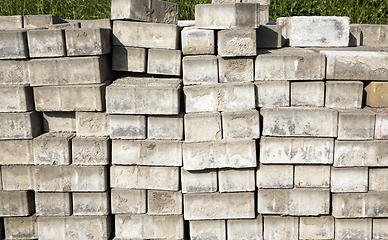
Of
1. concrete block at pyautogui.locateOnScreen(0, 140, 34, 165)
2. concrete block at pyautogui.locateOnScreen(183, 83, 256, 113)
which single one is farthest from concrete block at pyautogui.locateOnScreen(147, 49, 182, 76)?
concrete block at pyautogui.locateOnScreen(0, 140, 34, 165)

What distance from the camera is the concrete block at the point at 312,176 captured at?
14.0 feet

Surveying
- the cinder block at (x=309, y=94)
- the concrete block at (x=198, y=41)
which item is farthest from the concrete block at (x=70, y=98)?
the cinder block at (x=309, y=94)

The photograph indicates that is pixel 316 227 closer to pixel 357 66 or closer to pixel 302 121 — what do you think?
pixel 302 121

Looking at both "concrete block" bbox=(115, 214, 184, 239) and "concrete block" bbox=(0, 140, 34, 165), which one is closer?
"concrete block" bbox=(0, 140, 34, 165)

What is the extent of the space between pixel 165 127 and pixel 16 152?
1786mm

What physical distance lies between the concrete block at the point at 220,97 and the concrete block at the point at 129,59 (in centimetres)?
73

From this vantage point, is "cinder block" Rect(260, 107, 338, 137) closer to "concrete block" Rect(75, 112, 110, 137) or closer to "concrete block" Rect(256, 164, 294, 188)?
"concrete block" Rect(256, 164, 294, 188)

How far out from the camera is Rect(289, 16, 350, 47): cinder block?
16.9 feet

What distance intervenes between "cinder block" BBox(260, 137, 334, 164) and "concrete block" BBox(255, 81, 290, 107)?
436 millimetres

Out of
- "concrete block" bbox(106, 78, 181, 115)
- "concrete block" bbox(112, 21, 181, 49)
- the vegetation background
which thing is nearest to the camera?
"concrete block" bbox(106, 78, 181, 115)

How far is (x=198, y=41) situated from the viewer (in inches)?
176

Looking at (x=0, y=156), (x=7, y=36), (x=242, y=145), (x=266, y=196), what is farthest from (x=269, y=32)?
(x=0, y=156)

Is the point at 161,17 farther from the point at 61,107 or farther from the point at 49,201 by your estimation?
the point at 49,201

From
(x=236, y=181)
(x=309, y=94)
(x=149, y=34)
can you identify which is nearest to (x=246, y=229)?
(x=236, y=181)
